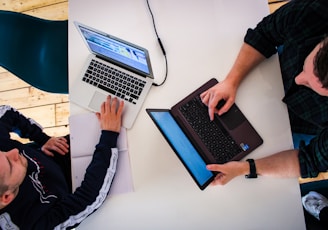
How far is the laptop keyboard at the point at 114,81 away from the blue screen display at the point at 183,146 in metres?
0.17

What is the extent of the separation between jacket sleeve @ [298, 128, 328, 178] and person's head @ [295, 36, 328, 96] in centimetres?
16

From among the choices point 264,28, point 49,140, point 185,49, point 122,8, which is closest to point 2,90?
point 49,140

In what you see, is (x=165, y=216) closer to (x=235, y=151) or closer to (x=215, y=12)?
(x=235, y=151)

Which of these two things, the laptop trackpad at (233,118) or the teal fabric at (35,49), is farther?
the teal fabric at (35,49)

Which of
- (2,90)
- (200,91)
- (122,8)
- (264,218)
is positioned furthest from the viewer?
(2,90)

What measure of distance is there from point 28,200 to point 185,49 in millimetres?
773

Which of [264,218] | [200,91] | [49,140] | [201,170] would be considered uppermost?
[200,91]

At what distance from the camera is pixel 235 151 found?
0.98m

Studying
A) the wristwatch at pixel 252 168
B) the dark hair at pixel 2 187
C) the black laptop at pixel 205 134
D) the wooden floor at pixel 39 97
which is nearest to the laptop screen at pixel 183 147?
the black laptop at pixel 205 134

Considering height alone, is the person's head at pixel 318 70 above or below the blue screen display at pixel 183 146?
above

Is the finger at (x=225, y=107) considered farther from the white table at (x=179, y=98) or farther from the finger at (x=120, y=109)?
→ the finger at (x=120, y=109)

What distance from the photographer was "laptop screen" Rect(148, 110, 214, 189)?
0.92 metres

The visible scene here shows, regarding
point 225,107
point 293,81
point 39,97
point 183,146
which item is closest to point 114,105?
point 183,146

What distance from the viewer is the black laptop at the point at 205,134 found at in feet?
3.15
